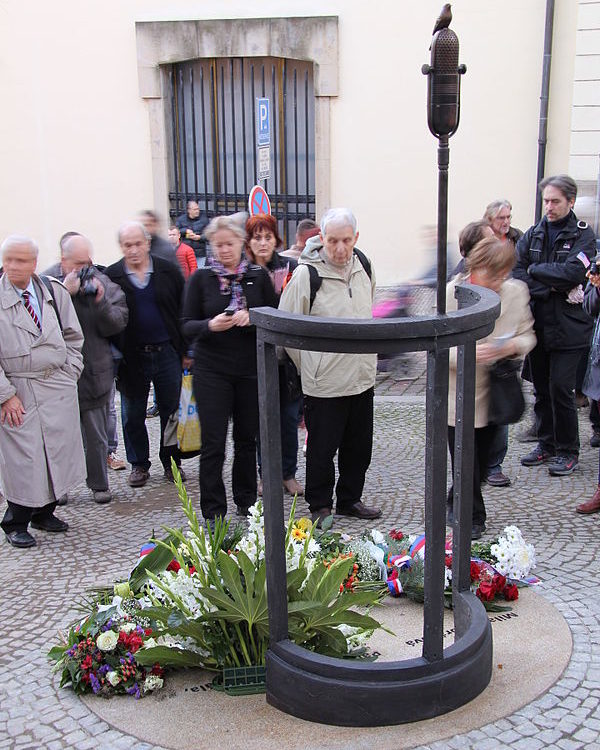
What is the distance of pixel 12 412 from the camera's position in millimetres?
4965

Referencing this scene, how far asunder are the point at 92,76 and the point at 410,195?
455 centimetres

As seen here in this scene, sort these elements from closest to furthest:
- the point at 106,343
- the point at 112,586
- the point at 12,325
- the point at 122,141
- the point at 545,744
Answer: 1. the point at 545,744
2. the point at 112,586
3. the point at 12,325
4. the point at 106,343
5. the point at 122,141

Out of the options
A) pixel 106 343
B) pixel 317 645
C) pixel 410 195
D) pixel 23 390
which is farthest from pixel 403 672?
pixel 410 195

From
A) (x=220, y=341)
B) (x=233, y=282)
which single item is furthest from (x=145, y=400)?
(x=233, y=282)

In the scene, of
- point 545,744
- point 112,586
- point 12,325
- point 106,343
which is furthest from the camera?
point 106,343

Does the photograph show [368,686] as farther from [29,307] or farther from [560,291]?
[560,291]

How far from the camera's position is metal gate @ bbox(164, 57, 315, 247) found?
12922 millimetres

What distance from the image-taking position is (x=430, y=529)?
3.14 m

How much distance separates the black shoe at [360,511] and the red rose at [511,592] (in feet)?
4.26

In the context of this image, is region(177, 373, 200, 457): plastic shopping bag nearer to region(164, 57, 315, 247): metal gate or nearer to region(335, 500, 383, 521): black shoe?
region(335, 500, 383, 521): black shoe

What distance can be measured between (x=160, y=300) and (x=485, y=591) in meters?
2.84

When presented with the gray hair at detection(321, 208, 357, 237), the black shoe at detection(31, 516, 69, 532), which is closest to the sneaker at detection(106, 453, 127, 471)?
the black shoe at detection(31, 516, 69, 532)

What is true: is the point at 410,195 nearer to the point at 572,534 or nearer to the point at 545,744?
the point at 572,534

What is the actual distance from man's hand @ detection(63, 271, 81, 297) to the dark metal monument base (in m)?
2.97
